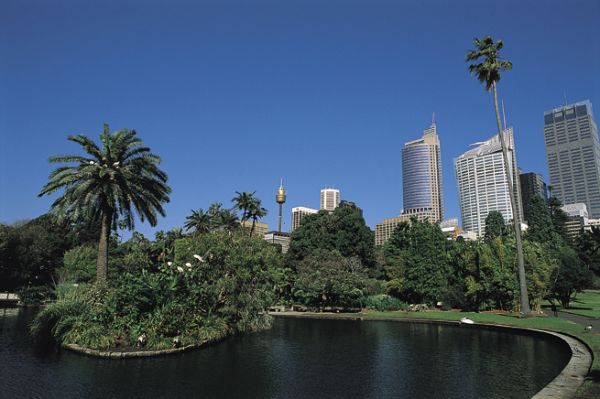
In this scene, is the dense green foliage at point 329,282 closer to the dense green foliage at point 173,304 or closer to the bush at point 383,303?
the bush at point 383,303

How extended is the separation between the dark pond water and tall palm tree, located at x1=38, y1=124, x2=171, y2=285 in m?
8.88

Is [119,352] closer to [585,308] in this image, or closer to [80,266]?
[80,266]

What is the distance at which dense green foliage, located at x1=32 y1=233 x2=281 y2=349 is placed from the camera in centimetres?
2280

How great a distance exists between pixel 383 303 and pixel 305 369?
31503 mm

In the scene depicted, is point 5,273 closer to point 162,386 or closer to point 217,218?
point 217,218

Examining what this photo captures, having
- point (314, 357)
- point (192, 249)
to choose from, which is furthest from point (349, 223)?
point (314, 357)

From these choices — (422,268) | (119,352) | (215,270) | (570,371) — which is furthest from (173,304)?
(422,268)

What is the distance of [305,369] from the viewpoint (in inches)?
765

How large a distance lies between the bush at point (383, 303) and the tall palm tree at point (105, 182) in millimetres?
29207

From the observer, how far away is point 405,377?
17.9 meters

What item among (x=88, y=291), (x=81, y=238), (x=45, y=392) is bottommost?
(x=45, y=392)

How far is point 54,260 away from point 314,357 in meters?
56.9

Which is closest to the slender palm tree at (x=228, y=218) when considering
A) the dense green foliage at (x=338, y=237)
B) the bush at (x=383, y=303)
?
the dense green foliage at (x=338, y=237)

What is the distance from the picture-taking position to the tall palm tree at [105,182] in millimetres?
29031
